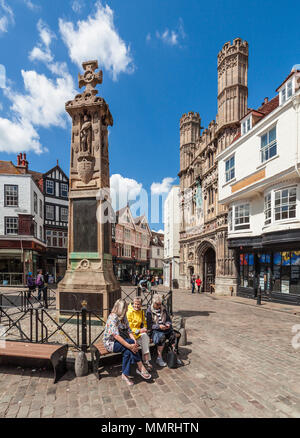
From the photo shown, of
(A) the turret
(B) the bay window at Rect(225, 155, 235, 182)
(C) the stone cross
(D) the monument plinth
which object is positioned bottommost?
(D) the monument plinth

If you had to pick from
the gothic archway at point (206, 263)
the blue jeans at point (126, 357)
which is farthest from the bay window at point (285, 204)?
the blue jeans at point (126, 357)

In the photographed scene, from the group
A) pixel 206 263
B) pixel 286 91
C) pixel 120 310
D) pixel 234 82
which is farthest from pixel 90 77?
pixel 206 263

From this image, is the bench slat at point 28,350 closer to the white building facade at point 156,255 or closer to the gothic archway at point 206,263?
the gothic archway at point 206,263

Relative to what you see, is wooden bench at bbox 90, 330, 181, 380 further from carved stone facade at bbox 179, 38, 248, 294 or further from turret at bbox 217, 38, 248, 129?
turret at bbox 217, 38, 248, 129

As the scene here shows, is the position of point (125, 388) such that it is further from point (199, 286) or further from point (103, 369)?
point (199, 286)

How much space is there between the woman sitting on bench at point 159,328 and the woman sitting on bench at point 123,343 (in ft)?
2.33

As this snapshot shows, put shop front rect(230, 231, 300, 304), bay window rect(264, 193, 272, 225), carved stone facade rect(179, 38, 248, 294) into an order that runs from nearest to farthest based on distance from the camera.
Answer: shop front rect(230, 231, 300, 304) < bay window rect(264, 193, 272, 225) < carved stone facade rect(179, 38, 248, 294)

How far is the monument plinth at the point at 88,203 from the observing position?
7578 mm

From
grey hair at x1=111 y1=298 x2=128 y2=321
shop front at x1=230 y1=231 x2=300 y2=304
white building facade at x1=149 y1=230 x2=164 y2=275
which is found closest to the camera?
grey hair at x1=111 y1=298 x2=128 y2=321

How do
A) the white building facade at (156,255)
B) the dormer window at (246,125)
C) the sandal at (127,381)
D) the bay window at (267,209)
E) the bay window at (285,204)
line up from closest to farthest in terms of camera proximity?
the sandal at (127,381) → the bay window at (285,204) → the bay window at (267,209) → the dormer window at (246,125) → the white building facade at (156,255)

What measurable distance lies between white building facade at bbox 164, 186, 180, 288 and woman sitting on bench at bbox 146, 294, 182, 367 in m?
25.0

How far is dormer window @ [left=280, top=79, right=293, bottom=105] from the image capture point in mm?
13731

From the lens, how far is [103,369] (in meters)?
4.80

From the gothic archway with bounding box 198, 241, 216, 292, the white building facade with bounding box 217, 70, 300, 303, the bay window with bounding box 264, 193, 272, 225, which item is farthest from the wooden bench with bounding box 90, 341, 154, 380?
the gothic archway with bounding box 198, 241, 216, 292
